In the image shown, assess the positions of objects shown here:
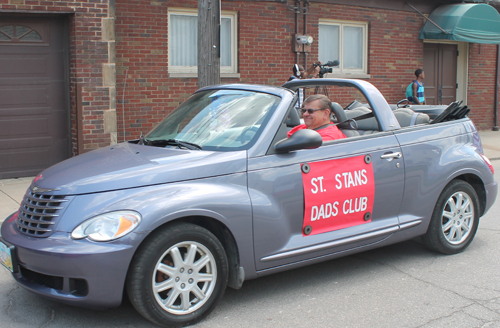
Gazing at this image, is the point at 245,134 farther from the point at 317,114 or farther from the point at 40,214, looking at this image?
the point at 40,214

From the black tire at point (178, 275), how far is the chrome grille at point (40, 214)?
→ 1.87 ft

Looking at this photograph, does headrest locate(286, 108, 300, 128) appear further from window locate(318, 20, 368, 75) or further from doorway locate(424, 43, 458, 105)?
doorway locate(424, 43, 458, 105)

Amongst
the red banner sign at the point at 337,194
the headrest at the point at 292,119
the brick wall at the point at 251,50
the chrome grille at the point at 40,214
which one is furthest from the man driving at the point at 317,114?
the brick wall at the point at 251,50

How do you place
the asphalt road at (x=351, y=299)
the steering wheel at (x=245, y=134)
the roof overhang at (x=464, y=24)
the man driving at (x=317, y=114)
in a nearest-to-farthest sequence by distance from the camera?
the asphalt road at (x=351, y=299)
the steering wheel at (x=245, y=134)
the man driving at (x=317, y=114)
the roof overhang at (x=464, y=24)

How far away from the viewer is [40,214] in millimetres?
3707

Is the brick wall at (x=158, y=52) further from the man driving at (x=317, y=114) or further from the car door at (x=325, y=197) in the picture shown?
the car door at (x=325, y=197)

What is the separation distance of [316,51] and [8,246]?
10.7 metres

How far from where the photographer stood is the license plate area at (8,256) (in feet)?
12.2

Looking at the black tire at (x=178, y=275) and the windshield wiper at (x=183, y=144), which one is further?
the windshield wiper at (x=183, y=144)

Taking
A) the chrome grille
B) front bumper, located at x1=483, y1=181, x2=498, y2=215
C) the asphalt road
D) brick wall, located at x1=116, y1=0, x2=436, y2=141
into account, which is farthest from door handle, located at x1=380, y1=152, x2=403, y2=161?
brick wall, located at x1=116, y1=0, x2=436, y2=141

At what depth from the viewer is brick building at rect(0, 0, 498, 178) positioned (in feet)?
31.0

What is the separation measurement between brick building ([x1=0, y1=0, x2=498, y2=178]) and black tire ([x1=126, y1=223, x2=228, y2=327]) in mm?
6384

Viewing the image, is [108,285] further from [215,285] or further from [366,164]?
[366,164]

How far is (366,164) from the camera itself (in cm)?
468
